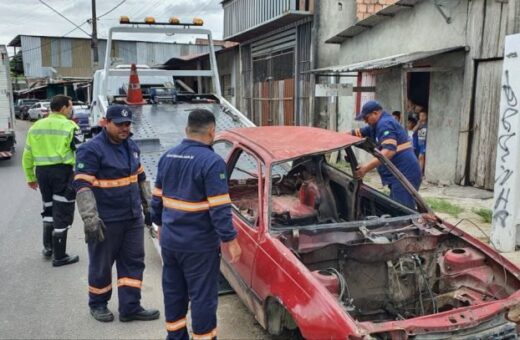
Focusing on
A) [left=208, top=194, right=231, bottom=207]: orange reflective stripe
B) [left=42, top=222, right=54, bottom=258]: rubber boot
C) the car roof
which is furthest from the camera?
[left=42, top=222, right=54, bottom=258]: rubber boot

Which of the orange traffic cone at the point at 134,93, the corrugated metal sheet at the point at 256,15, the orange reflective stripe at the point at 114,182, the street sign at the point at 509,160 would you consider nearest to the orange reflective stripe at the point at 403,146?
the street sign at the point at 509,160

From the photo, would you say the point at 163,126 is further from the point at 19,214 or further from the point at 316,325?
the point at 316,325

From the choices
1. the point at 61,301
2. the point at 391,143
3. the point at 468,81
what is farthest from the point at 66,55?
the point at 391,143

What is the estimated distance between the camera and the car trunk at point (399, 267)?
3340mm

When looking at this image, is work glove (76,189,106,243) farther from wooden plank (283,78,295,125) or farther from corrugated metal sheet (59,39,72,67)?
corrugated metal sheet (59,39,72,67)

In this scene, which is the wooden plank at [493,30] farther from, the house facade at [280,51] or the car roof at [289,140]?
the car roof at [289,140]

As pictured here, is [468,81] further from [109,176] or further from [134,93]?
[109,176]

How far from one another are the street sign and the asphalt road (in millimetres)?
3085

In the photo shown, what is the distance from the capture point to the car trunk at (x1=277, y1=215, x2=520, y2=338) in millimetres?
3340

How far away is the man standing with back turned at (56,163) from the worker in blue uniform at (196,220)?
7.71ft

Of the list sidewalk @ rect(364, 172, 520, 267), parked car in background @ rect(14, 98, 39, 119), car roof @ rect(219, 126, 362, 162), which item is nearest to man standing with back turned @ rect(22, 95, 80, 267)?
car roof @ rect(219, 126, 362, 162)

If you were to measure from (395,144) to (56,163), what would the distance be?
3515 millimetres

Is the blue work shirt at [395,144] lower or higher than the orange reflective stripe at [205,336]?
higher

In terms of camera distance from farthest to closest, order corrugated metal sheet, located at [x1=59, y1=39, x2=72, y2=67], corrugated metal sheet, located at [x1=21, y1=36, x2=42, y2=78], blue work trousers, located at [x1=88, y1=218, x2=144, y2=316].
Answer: corrugated metal sheet, located at [x1=59, y1=39, x2=72, y2=67], corrugated metal sheet, located at [x1=21, y1=36, x2=42, y2=78], blue work trousers, located at [x1=88, y1=218, x2=144, y2=316]
